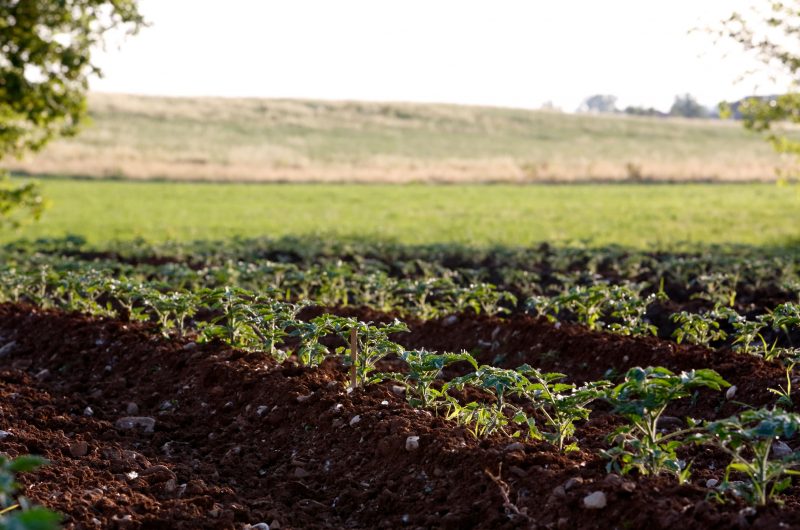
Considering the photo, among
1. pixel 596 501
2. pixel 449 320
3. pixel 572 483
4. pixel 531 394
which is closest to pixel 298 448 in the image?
pixel 531 394

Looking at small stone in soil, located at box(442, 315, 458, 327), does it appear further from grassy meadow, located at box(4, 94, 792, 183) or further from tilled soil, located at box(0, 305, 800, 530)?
grassy meadow, located at box(4, 94, 792, 183)

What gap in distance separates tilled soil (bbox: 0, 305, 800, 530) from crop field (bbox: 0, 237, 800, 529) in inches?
0.6

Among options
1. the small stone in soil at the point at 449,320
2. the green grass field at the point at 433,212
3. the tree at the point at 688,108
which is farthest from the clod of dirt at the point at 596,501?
the tree at the point at 688,108

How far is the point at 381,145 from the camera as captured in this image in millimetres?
60500

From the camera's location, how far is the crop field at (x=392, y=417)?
4.18 metres

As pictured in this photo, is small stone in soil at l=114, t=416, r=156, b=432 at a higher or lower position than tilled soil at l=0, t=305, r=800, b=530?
lower

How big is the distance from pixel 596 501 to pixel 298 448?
6.74 ft

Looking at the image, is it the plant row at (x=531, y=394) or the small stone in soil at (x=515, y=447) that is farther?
the small stone in soil at (x=515, y=447)

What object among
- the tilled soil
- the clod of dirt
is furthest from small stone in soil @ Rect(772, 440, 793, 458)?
the clod of dirt

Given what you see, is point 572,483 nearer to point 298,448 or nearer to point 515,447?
point 515,447

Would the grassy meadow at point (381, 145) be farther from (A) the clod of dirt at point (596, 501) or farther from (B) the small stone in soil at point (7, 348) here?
(A) the clod of dirt at point (596, 501)

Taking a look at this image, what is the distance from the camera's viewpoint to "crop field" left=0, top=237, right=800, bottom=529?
4.18 meters

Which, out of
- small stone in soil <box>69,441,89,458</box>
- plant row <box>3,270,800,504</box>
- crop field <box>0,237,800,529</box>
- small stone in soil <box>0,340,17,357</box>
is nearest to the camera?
plant row <box>3,270,800,504</box>

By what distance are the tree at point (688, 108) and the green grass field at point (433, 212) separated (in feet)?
226
